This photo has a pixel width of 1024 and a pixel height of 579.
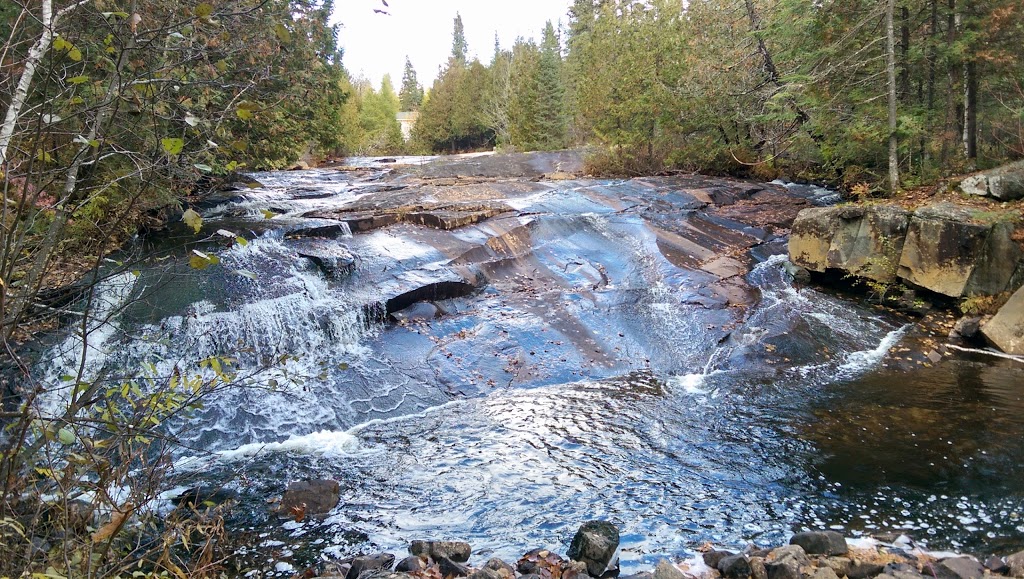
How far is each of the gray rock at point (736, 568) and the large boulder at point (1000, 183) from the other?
932cm

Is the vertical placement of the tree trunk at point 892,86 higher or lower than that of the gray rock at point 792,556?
higher

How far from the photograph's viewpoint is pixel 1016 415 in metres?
6.98

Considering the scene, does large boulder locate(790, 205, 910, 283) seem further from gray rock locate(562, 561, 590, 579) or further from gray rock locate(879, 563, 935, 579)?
gray rock locate(562, 561, 590, 579)

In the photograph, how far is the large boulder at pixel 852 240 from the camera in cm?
1082

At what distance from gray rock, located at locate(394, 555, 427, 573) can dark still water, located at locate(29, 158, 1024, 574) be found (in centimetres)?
55

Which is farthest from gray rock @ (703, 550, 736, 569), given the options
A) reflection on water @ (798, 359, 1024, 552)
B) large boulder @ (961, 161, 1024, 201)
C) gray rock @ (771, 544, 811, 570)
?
large boulder @ (961, 161, 1024, 201)

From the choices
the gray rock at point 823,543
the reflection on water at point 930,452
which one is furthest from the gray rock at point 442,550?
the reflection on water at point 930,452

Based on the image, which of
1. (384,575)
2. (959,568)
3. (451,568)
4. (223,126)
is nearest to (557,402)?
(451,568)

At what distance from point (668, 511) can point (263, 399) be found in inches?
201

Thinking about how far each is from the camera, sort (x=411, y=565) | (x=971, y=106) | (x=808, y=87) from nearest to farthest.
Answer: (x=411, y=565)
(x=971, y=106)
(x=808, y=87)

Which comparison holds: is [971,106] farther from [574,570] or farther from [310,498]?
[310,498]

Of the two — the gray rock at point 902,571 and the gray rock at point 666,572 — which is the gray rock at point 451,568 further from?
the gray rock at point 902,571

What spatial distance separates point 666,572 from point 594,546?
1.89 feet

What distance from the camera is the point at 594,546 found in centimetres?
472
